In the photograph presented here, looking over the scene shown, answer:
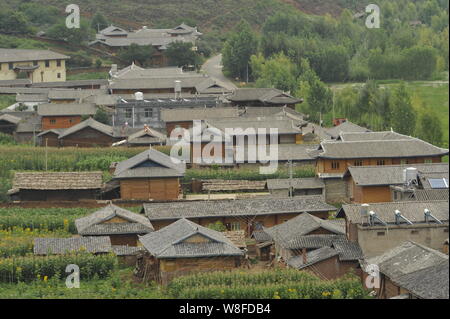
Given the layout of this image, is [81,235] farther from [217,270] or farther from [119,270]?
[217,270]

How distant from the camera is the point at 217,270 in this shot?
64.4 ft

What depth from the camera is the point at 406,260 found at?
1770 centimetres

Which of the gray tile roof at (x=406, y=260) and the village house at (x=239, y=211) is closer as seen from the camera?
the gray tile roof at (x=406, y=260)

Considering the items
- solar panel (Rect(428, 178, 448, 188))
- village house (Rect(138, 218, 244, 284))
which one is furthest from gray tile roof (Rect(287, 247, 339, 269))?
solar panel (Rect(428, 178, 448, 188))

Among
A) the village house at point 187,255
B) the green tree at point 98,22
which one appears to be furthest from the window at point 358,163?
the green tree at point 98,22

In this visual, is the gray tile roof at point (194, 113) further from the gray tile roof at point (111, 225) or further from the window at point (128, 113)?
the gray tile roof at point (111, 225)

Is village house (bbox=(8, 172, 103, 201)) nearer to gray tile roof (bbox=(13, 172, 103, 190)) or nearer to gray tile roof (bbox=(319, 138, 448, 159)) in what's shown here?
gray tile roof (bbox=(13, 172, 103, 190))

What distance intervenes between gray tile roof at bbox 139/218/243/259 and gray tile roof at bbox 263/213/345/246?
4.80ft

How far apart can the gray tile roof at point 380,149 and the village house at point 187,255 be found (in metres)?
8.87

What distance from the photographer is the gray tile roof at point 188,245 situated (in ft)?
64.1

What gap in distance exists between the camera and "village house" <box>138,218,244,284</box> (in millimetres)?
19516

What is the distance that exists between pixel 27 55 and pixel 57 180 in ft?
73.1

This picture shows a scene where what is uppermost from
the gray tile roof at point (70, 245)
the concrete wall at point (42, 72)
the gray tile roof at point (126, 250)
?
the concrete wall at point (42, 72)

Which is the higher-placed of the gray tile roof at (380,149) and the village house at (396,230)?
the gray tile roof at (380,149)
